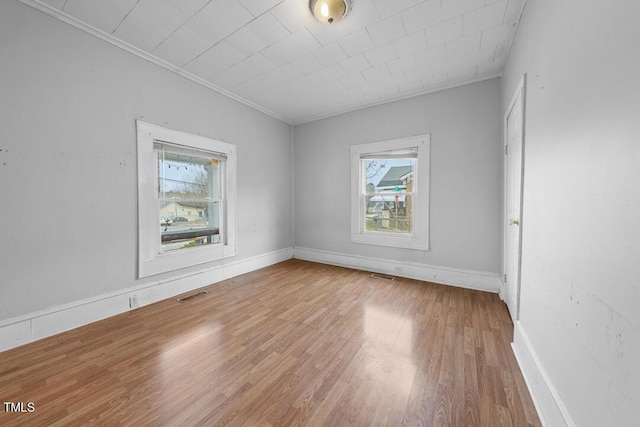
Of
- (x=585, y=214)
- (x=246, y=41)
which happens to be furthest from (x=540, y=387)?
(x=246, y=41)

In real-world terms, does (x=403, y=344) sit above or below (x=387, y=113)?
below

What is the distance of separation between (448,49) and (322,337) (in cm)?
325

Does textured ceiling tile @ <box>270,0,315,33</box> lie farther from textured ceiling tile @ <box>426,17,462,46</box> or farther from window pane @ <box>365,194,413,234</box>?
window pane @ <box>365,194,413,234</box>

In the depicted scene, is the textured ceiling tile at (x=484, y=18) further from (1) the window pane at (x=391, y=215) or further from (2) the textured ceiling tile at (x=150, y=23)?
(2) the textured ceiling tile at (x=150, y=23)

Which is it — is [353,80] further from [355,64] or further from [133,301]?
[133,301]

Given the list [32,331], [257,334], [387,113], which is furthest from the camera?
[387,113]

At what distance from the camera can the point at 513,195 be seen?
229 centimetres

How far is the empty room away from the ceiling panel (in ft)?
0.08

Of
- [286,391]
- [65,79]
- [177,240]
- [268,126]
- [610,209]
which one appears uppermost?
[268,126]

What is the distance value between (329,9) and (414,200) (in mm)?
2677

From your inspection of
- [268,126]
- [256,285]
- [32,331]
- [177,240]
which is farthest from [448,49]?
[32,331]

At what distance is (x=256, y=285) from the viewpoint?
331cm

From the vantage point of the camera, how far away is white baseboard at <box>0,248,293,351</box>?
1.87 meters

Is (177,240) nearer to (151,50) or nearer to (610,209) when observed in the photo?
(151,50)
